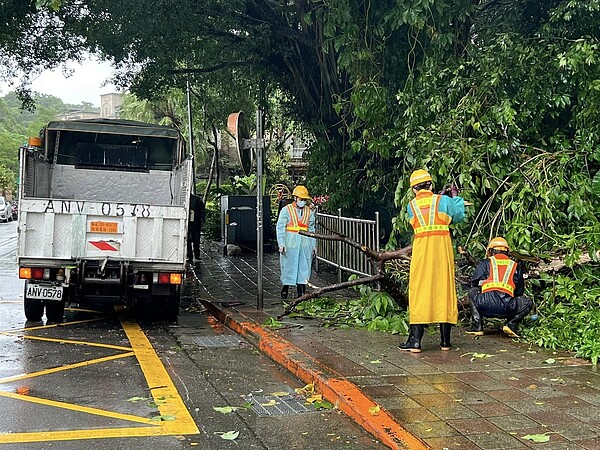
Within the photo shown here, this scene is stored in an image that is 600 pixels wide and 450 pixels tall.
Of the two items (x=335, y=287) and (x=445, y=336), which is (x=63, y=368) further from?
(x=445, y=336)

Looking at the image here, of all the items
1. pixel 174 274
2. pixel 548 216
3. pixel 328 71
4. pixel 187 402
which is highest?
pixel 328 71

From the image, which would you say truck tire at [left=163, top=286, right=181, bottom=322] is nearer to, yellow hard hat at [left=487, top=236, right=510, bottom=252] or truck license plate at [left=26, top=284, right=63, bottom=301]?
truck license plate at [left=26, top=284, right=63, bottom=301]

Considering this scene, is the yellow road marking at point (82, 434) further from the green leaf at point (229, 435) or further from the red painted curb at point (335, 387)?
the red painted curb at point (335, 387)

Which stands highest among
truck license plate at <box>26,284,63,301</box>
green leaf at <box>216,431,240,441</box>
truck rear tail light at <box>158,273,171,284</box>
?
truck rear tail light at <box>158,273,171,284</box>

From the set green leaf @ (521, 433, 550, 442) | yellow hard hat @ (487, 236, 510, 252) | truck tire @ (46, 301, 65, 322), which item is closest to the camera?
green leaf @ (521, 433, 550, 442)

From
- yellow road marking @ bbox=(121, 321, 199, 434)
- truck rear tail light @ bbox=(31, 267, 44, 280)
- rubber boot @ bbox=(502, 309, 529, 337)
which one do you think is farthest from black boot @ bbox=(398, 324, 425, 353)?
truck rear tail light @ bbox=(31, 267, 44, 280)

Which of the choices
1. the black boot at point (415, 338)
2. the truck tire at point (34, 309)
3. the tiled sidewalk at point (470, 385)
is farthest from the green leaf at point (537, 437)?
the truck tire at point (34, 309)

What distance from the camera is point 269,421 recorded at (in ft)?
17.1

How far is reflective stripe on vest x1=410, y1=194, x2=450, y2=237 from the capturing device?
6.80 meters

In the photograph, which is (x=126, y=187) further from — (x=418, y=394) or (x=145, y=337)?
(x=418, y=394)

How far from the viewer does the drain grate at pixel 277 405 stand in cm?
545

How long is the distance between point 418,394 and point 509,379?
0.93 m

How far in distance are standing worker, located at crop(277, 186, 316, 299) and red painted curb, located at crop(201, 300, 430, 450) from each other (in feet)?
6.14

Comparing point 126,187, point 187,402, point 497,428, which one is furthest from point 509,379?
point 126,187
